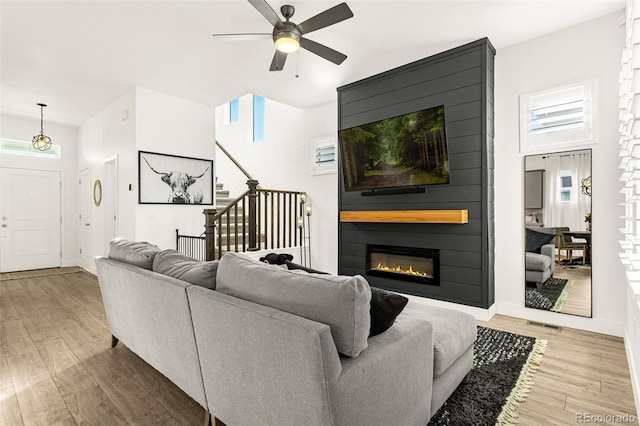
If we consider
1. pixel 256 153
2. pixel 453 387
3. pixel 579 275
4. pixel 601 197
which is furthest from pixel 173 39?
pixel 579 275

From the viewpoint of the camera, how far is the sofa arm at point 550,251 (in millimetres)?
3242

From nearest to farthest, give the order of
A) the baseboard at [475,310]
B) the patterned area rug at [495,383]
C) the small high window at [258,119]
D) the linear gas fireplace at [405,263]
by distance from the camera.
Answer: the patterned area rug at [495,383], the baseboard at [475,310], the linear gas fireplace at [405,263], the small high window at [258,119]

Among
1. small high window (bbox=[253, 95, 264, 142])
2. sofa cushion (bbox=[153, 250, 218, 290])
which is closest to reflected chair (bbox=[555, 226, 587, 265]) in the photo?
sofa cushion (bbox=[153, 250, 218, 290])

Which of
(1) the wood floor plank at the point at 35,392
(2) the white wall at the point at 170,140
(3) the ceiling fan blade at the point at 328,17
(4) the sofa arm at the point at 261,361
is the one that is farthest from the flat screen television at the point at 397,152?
(1) the wood floor plank at the point at 35,392

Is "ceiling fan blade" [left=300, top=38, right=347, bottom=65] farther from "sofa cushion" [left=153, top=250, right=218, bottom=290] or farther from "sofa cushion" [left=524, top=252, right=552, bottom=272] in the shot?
"sofa cushion" [left=524, top=252, right=552, bottom=272]

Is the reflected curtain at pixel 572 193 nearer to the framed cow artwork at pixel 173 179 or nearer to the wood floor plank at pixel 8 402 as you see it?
the wood floor plank at pixel 8 402

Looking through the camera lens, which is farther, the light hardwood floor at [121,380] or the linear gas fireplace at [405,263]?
the linear gas fireplace at [405,263]

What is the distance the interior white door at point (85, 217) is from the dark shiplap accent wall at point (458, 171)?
19.2 ft

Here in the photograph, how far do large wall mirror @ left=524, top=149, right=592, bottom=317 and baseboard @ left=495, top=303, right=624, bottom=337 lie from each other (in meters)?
0.05

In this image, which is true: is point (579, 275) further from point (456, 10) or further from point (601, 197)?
point (456, 10)

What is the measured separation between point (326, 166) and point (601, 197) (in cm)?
343

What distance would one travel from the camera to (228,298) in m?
1.42

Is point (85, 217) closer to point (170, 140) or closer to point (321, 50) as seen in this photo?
point (170, 140)

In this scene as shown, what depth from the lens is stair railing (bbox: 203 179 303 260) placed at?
440 cm
